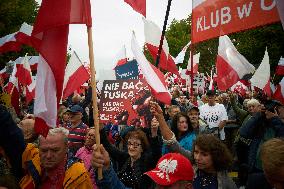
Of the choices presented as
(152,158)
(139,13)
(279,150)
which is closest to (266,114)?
(152,158)

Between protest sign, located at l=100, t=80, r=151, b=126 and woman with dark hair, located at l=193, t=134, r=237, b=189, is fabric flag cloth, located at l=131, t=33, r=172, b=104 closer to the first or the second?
woman with dark hair, located at l=193, t=134, r=237, b=189

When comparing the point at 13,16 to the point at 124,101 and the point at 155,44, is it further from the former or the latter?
the point at 124,101

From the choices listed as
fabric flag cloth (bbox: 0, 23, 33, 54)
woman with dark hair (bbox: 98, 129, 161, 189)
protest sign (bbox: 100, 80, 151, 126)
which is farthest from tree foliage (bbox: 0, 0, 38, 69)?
woman with dark hair (bbox: 98, 129, 161, 189)

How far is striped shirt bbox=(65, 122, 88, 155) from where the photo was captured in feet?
18.8

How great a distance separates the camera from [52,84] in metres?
3.08

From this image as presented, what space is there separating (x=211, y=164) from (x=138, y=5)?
58.2 inches

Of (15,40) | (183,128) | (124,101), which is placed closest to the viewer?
(183,128)

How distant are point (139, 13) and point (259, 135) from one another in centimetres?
244

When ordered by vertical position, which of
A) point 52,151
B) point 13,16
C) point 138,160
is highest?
point 13,16

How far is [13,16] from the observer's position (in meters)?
30.8

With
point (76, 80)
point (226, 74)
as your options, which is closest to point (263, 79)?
point (226, 74)

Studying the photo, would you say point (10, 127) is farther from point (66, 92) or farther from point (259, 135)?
point (66, 92)

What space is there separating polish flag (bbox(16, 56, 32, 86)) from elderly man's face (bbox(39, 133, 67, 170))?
274 inches

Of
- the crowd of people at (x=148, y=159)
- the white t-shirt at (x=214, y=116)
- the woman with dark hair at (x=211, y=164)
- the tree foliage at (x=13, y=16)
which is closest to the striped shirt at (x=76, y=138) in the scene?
the crowd of people at (x=148, y=159)
